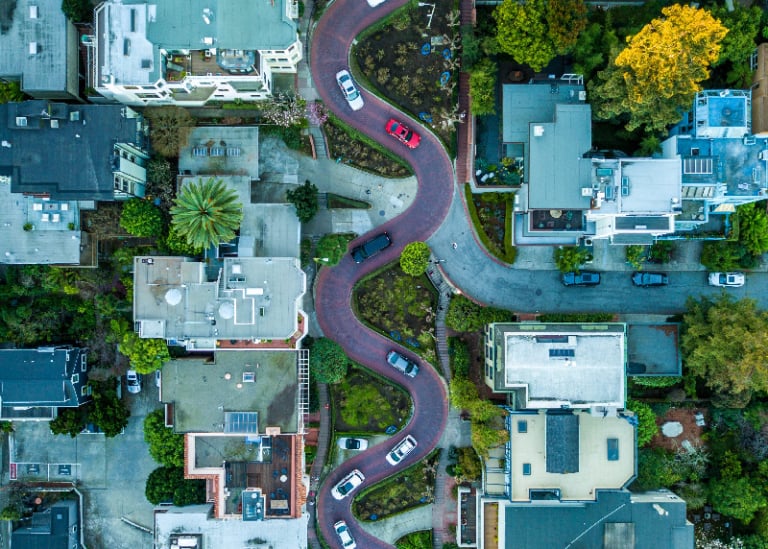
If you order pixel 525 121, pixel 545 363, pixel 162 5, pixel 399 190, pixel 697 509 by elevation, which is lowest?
pixel 697 509

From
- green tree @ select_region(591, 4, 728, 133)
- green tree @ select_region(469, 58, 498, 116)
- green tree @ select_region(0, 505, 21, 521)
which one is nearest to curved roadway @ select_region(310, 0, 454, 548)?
green tree @ select_region(469, 58, 498, 116)

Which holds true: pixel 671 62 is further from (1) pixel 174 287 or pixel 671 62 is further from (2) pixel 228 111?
(1) pixel 174 287

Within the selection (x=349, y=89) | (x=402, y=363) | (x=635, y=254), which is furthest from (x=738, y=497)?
(x=349, y=89)

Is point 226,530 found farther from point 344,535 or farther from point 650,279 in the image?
point 650,279

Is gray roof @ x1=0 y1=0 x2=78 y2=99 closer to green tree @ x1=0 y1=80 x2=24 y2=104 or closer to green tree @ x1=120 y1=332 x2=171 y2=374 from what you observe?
green tree @ x1=0 y1=80 x2=24 y2=104

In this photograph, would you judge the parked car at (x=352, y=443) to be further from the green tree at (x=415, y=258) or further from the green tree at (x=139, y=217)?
the green tree at (x=139, y=217)

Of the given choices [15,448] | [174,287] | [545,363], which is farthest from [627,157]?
[15,448]
